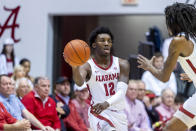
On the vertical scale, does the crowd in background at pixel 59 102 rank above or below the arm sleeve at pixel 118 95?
below

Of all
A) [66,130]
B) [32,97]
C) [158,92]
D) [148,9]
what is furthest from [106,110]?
[148,9]

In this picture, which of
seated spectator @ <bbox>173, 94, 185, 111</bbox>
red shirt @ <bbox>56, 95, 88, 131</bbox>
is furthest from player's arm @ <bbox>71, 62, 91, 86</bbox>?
seated spectator @ <bbox>173, 94, 185, 111</bbox>

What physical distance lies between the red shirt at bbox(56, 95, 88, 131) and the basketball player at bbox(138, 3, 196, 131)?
12.1ft

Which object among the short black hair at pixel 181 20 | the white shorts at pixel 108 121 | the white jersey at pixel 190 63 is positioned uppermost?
the short black hair at pixel 181 20

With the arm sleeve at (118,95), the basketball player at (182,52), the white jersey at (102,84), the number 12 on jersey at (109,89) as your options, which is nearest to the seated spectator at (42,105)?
the white jersey at (102,84)

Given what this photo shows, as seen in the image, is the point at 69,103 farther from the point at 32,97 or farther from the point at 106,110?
the point at 106,110

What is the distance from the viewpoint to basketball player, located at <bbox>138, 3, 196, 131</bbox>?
16.4 ft

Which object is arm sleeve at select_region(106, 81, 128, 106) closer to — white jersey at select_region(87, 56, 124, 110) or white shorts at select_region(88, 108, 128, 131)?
white jersey at select_region(87, 56, 124, 110)

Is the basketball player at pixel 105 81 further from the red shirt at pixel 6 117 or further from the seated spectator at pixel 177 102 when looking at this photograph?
the seated spectator at pixel 177 102

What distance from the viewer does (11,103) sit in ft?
24.8

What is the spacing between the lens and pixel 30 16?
1266 cm

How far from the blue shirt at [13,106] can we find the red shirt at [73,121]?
4.79 feet

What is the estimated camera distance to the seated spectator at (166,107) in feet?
32.1

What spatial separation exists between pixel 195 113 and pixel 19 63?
696cm
